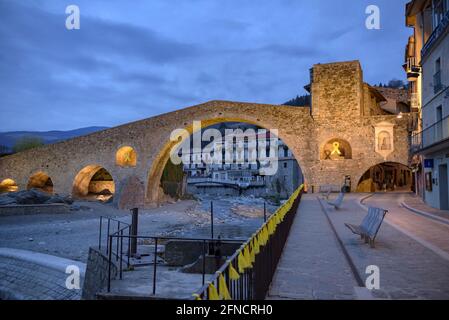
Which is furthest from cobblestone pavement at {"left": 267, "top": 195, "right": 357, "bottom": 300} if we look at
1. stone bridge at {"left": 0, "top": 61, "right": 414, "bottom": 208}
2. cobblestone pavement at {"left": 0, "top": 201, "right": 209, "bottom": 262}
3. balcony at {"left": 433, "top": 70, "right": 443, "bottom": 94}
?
stone bridge at {"left": 0, "top": 61, "right": 414, "bottom": 208}

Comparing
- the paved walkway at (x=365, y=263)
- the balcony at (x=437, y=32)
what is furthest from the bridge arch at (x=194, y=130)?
the paved walkway at (x=365, y=263)

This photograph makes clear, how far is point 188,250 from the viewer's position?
36.9 ft

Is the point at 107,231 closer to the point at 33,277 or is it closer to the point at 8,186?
the point at 33,277

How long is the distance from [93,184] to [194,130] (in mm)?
11531

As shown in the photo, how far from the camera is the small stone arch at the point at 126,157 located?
28731mm

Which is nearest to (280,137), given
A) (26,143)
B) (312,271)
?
(312,271)

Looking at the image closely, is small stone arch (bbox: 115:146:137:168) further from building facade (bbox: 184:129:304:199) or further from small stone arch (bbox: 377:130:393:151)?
small stone arch (bbox: 377:130:393:151)

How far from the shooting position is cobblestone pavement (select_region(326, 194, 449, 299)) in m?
4.41

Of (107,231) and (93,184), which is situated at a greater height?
(93,184)

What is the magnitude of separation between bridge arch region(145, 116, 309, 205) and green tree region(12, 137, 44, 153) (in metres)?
22.1

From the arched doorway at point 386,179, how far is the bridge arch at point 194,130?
23.0 feet

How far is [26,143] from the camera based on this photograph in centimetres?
4497
